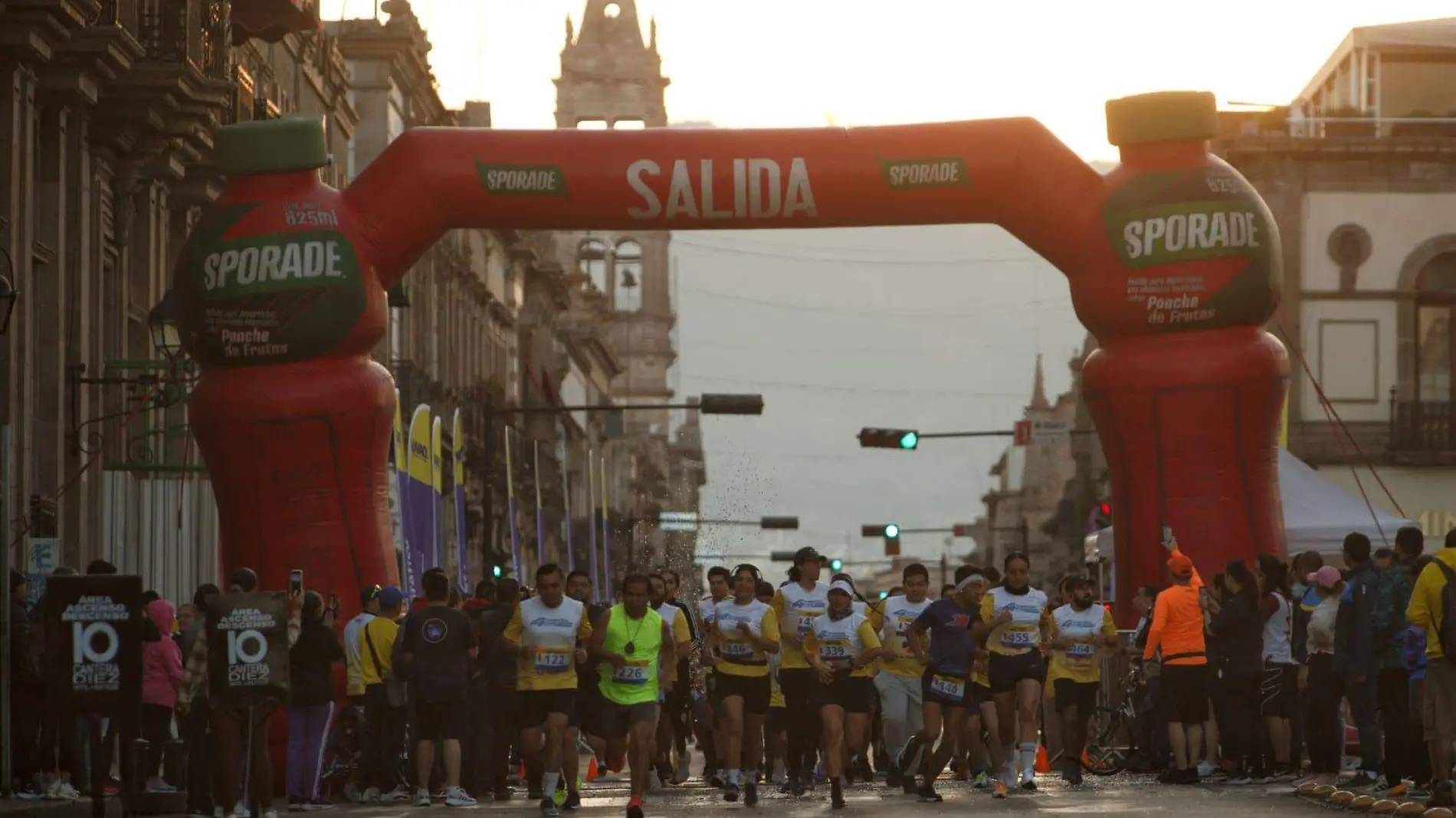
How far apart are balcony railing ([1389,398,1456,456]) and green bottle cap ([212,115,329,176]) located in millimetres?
28007

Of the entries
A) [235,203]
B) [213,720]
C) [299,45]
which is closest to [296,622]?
[213,720]

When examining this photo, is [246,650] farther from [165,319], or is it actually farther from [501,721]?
[165,319]

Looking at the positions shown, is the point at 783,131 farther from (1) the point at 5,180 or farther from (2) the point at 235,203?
(1) the point at 5,180

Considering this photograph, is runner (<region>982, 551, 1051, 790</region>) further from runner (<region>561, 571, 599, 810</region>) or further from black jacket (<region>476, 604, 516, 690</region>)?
black jacket (<region>476, 604, 516, 690</region>)

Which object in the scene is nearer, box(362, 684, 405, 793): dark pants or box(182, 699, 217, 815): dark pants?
box(182, 699, 217, 815): dark pants

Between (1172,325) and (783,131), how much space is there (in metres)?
3.77

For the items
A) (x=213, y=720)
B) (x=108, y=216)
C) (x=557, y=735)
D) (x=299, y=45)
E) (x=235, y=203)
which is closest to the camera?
(x=213, y=720)

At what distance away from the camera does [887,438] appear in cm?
5034

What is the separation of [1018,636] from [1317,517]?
27.2 feet

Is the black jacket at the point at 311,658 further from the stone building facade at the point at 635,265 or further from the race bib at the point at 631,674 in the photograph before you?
the stone building facade at the point at 635,265

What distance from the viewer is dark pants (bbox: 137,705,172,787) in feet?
64.1

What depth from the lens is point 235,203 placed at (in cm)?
2306

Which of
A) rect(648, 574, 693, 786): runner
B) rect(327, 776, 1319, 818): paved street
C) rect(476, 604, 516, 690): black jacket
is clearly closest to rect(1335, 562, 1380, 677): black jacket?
rect(327, 776, 1319, 818): paved street

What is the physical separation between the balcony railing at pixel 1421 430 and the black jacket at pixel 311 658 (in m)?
30.9
